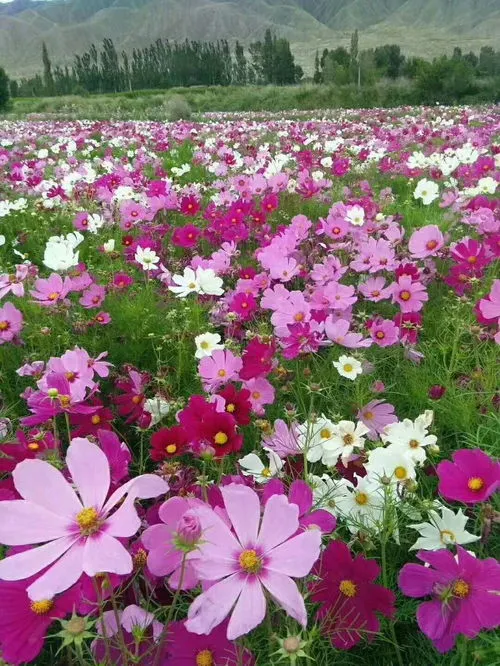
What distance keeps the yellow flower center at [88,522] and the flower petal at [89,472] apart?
3cm

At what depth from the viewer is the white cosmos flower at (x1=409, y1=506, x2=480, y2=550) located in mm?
1015

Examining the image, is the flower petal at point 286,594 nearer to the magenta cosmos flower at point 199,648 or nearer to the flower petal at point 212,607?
the flower petal at point 212,607

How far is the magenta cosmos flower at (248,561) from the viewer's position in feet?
2.44

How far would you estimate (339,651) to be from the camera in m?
1.01

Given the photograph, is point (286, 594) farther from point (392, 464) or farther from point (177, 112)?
point (177, 112)

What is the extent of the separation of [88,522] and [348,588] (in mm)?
464

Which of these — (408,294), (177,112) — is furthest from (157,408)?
(177,112)

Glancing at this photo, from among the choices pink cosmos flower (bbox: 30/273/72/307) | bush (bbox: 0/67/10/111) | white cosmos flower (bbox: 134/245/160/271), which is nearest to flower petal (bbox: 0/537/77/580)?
pink cosmos flower (bbox: 30/273/72/307)

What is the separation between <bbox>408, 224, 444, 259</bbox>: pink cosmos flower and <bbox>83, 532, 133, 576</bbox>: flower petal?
6.31 ft

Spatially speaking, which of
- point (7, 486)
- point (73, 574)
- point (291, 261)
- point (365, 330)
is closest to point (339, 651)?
point (73, 574)

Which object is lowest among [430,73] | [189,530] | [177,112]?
[189,530]

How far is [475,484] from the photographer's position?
1040 millimetres

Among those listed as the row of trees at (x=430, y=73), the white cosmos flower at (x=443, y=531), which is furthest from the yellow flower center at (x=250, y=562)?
the row of trees at (x=430, y=73)

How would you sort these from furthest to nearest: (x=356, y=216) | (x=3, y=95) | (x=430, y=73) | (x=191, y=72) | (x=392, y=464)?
(x=191, y=72)
(x=3, y=95)
(x=430, y=73)
(x=356, y=216)
(x=392, y=464)
